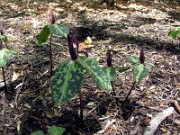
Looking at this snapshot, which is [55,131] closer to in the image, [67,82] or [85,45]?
[67,82]

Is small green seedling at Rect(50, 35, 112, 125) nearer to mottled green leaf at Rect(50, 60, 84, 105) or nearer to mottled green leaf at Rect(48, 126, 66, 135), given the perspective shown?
mottled green leaf at Rect(50, 60, 84, 105)

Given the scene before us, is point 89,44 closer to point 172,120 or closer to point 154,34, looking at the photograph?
point 154,34

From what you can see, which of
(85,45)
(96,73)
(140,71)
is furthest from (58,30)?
(85,45)

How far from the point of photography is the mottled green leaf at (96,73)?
1.61 m

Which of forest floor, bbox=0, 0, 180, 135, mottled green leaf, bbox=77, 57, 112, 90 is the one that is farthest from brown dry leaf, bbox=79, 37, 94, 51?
mottled green leaf, bbox=77, 57, 112, 90

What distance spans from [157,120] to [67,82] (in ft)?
2.41

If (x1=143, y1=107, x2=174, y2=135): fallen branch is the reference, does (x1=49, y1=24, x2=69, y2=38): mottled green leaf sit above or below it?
above

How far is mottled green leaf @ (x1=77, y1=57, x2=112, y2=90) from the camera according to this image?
63.5 inches

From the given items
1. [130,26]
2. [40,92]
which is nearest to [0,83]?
[40,92]

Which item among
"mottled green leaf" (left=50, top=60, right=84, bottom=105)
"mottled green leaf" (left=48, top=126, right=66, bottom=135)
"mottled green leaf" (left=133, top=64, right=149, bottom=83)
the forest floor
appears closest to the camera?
"mottled green leaf" (left=50, top=60, right=84, bottom=105)

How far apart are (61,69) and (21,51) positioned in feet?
3.83

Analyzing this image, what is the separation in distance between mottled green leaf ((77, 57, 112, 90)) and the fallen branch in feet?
1.61

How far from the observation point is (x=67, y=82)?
1598 mm

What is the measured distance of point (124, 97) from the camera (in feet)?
7.17
